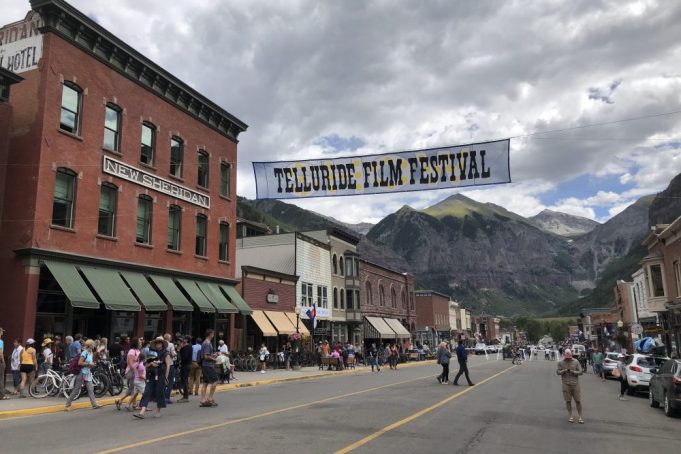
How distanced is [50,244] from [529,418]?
1686 cm

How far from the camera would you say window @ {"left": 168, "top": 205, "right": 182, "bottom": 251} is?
2685 cm

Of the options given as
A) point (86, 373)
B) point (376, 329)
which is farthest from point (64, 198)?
point (376, 329)

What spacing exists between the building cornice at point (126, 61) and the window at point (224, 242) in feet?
17.4

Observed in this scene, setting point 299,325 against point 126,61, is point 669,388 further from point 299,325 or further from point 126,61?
point 299,325

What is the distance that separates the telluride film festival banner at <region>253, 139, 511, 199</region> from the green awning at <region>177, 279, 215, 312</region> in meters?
9.70

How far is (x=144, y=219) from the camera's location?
2506cm

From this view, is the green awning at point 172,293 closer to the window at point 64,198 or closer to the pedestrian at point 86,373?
the window at point 64,198

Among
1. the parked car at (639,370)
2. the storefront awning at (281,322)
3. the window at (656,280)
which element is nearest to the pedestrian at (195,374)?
the parked car at (639,370)

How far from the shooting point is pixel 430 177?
1727cm

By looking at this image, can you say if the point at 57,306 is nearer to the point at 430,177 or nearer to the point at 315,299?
the point at 430,177

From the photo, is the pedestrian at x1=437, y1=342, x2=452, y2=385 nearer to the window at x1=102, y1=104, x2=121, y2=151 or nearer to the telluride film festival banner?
the telluride film festival banner

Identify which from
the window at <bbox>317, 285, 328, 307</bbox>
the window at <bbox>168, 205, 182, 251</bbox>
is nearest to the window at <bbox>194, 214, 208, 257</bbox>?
the window at <bbox>168, 205, 182, 251</bbox>

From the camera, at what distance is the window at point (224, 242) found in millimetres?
31328

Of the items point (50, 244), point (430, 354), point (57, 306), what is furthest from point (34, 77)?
point (430, 354)
